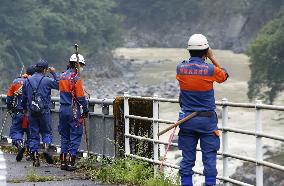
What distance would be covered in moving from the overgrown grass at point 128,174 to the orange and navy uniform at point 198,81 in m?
1.63

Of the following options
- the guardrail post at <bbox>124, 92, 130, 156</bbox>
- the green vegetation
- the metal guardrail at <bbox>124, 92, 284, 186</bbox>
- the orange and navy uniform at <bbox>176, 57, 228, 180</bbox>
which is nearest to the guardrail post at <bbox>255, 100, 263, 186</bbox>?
the metal guardrail at <bbox>124, 92, 284, 186</bbox>

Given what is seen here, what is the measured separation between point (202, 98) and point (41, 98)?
15.5ft

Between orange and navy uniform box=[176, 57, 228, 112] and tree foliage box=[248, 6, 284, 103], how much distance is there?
44.1 meters

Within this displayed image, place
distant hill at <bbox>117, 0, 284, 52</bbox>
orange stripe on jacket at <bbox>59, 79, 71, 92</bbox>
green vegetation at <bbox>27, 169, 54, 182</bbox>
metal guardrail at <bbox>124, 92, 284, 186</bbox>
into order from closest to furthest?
metal guardrail at <bbox>124, 92, 284, 186</bbox> < green vegetation at <bbox>27, 169, 54, 182</bbox> < orange stripe on jacket at <bbox>59, 79, 71, 92</bbox> < distant hill at <bbox>117, 0, 284, 52</bbox>

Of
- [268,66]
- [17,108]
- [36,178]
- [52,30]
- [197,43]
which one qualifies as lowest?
[36,178]

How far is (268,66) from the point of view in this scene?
52656 millimetres

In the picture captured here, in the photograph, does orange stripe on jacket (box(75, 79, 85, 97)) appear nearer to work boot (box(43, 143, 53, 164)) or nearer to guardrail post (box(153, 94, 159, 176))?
guardrail post (box(153, 94, 159, 176))

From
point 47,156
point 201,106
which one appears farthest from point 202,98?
point 47,156

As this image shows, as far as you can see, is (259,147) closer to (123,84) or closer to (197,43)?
(197,43)

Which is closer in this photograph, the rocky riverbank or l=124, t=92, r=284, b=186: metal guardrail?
l=124, t=92, r=284, b=186: metal guardrail

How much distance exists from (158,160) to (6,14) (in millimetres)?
71784

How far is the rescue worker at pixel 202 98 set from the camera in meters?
7.83

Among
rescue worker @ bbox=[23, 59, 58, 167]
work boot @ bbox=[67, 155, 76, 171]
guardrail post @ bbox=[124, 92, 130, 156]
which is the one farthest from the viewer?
rescue worker @ bbox=[23, 59, 58, 167]

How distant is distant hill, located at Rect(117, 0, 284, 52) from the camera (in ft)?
350
